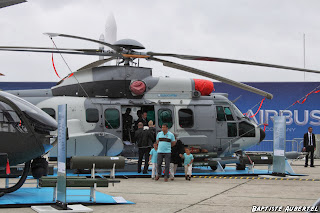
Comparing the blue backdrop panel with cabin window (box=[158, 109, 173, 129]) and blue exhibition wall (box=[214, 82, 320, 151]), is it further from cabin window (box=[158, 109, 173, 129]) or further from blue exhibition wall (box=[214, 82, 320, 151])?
blue exhibition wall (box=[214, 82, 320, 151])

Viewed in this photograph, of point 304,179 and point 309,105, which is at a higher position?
point 309,105

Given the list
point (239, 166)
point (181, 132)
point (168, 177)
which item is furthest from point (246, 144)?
point (168, 177)

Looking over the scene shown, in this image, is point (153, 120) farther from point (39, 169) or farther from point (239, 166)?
point (39, 169)

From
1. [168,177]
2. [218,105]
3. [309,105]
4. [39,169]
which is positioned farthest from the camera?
[309,105]

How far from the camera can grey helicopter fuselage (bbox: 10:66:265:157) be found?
1667cm

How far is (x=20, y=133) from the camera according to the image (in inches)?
405

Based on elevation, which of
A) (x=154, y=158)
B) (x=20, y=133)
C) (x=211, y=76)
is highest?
(x=211, y=76)

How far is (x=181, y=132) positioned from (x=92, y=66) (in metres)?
3.62

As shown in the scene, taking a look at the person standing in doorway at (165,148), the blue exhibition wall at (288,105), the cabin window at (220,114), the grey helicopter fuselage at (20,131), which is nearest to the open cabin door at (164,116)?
→ the cabin window at (220,114)

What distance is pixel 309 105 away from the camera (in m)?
30.4

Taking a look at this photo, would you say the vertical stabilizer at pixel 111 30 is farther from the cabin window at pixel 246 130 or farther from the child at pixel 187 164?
the child at pixel 187 164

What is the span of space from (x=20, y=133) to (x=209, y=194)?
4.31 m

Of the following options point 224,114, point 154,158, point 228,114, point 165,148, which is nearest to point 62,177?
point 165,148

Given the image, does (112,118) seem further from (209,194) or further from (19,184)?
(19,184)
